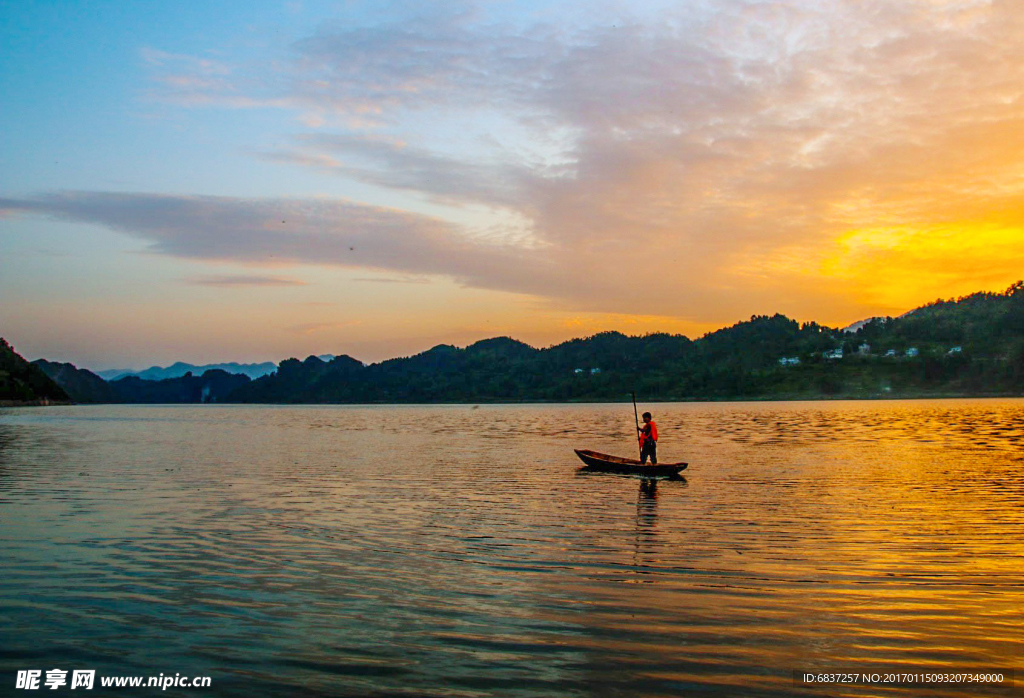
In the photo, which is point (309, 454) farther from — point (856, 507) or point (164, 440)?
point (856, 507)

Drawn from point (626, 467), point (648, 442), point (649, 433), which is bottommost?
point (626, 467)

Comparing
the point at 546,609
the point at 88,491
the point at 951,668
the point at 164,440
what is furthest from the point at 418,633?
the point at 164,440

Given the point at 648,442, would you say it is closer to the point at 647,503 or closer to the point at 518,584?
the point at 647,503

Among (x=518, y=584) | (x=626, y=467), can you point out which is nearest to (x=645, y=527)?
(x=518, y=584)

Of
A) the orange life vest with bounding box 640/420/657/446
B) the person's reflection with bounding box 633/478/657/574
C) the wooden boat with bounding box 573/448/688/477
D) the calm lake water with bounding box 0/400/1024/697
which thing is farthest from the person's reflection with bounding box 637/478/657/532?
the orange life vest with bounding box 640/420/657/446

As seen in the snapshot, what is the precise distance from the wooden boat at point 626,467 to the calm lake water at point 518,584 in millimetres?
1801

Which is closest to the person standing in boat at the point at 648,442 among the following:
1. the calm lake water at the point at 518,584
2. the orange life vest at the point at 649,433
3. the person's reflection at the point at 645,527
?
the orange life vest at the point at 649,433

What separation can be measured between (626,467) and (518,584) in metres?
24.2

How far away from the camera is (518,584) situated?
16.5 m

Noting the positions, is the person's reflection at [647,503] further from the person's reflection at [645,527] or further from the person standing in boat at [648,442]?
the person standing in boat at [648,442]

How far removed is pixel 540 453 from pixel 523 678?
48.1 metres

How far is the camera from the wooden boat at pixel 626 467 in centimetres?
3803

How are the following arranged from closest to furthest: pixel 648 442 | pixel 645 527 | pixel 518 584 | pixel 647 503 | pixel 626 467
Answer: pixel 518 584 → pixel 645 527 → pixel 647 503 → pixel 648 442 → pixel 626 467

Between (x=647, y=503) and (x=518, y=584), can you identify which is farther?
(x=647, y=503)
